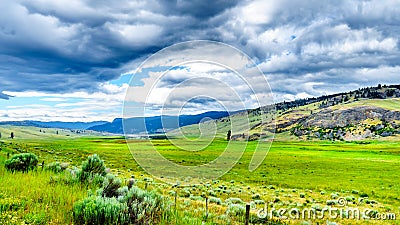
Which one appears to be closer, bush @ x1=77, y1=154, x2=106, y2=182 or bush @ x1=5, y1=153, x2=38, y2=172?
bush @ x1=77, y1=154, x2=106, y2=182

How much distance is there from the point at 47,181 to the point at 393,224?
18.0 m

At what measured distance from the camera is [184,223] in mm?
7555

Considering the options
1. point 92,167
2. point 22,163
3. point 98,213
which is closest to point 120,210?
point 98,213

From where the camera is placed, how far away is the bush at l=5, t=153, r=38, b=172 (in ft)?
45.7

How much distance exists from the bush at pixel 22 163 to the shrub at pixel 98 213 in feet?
28.1

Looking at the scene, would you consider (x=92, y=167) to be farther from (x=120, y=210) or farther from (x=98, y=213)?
(x=98, y=213)

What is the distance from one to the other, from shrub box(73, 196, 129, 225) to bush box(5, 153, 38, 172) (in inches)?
337

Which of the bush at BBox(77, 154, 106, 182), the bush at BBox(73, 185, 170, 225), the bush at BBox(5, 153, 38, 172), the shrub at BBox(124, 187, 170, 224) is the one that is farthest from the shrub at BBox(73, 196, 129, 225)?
the bush at BBox(5, 153, 38, 172)

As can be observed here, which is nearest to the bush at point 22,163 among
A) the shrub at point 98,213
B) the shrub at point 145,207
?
the shrub at point 145,207

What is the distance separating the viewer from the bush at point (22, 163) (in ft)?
45.7

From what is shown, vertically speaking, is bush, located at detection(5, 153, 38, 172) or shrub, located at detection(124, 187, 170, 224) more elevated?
bush, located at detection(5, 153, 38, 172)

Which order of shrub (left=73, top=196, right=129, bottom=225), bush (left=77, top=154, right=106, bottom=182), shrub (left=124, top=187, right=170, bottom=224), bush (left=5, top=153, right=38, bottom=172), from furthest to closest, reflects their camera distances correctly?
bush (left=5, top=153, right=38, bottom=172) → bush (left=77, top=154, right=106, bottom=182) → shrub (left=124, top=187, right=170, bottom=224) → shrub (left=73, top=196, right=129, bottom=225)

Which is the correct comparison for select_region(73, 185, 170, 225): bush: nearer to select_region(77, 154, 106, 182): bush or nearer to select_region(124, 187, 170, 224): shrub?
select_region(124, 187, 170, 224): shrub

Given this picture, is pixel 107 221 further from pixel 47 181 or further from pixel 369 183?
pixel 369 183
